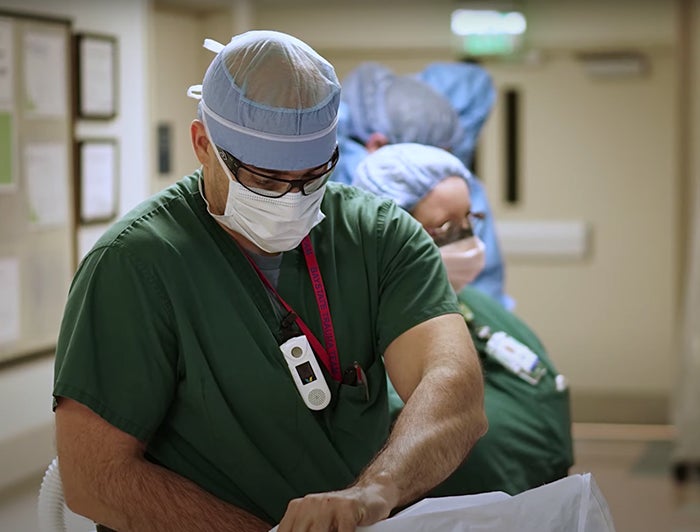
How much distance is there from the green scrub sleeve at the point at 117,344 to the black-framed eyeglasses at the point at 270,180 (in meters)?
0.18

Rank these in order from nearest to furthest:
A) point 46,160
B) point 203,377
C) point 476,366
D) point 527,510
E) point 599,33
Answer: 1. point 527,510
2. point 203,377
3. point 476,366
4. point 46,160
5. point 599,33

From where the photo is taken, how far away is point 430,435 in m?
1.45

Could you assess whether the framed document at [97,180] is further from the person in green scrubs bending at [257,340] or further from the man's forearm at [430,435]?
the man's forearm at [430,435]

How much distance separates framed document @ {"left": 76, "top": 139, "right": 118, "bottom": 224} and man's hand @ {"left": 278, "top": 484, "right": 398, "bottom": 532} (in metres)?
2.84

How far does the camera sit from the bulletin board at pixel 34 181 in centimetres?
355

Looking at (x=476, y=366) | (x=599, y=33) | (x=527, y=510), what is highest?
(x=599, y=33)

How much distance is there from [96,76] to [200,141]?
2.59 metres

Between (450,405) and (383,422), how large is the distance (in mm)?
178

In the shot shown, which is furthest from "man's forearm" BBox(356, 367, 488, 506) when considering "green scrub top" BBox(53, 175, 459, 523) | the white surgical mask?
the white surgical mask

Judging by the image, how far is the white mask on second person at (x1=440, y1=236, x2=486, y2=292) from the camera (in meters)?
2.18

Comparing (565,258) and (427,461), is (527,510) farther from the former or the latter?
(565,258)

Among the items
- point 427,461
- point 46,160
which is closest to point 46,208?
point 46,160

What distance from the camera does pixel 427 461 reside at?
1429 mm

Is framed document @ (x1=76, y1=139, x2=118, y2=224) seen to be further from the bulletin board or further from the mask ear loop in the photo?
the mask ear loop
